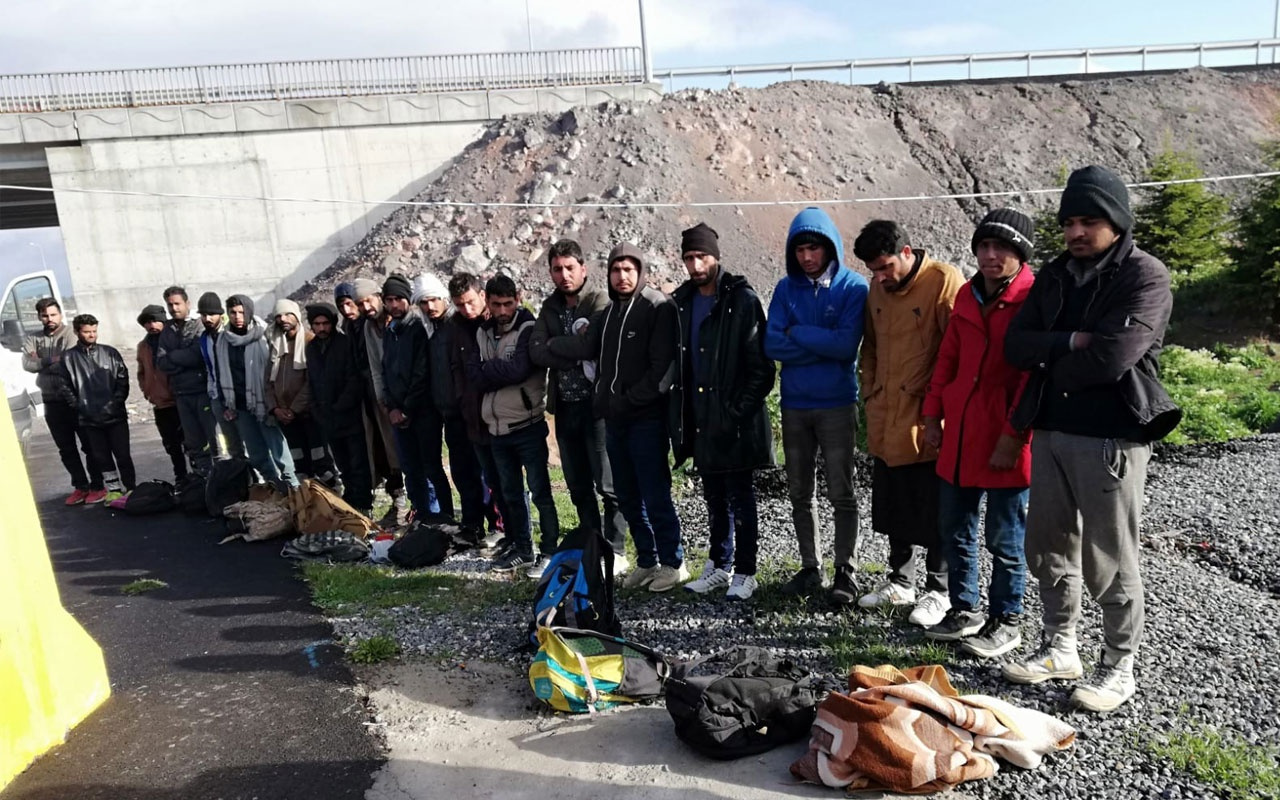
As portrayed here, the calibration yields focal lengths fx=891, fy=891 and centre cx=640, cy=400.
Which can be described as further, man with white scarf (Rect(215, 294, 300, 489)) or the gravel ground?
man with white scarf (Rect(215, 294, 300, 489))

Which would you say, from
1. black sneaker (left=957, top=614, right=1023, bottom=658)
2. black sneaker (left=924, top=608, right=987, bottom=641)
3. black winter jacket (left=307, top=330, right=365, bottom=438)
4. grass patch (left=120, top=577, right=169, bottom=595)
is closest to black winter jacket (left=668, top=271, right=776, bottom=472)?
black sneaker (left=924, top=608, right=987, bottom=641)

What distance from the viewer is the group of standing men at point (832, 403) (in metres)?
3.78

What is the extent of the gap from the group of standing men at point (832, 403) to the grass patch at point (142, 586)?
207 cm

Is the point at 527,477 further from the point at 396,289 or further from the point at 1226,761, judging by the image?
the point at 1226,761

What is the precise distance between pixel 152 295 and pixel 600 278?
14.7 metres

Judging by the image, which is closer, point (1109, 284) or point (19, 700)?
point (1109, 284)

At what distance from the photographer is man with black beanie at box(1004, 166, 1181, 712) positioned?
143 inches

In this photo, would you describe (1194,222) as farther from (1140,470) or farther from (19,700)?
(19,700)

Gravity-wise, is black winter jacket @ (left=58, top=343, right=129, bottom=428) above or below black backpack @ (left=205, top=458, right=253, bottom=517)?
above

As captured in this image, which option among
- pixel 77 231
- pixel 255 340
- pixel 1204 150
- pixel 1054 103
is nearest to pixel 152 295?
pixel 77 231

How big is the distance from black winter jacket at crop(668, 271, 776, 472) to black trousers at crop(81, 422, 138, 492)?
7.42 metres

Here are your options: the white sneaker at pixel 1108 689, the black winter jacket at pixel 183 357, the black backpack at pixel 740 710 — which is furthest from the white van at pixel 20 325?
the white sneaker at pixel 1108 689

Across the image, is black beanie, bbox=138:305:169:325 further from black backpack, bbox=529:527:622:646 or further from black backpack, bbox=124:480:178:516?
black backpack, bbox=529:527:622:646

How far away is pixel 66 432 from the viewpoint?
993 centimetres
